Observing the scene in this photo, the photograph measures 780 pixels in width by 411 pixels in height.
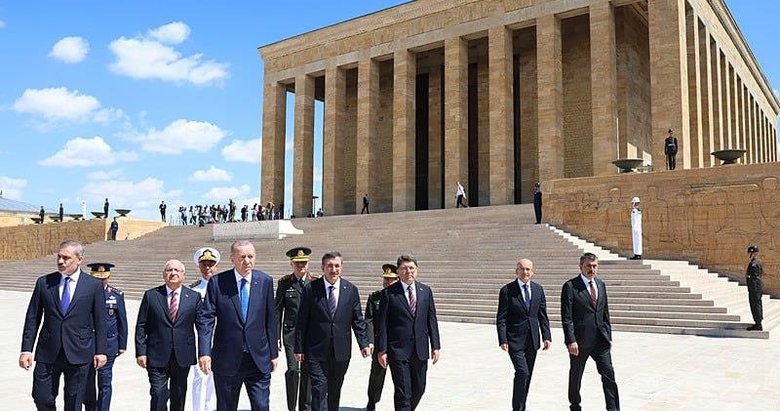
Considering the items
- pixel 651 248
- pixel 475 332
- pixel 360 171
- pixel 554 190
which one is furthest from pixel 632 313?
pixel 360 171

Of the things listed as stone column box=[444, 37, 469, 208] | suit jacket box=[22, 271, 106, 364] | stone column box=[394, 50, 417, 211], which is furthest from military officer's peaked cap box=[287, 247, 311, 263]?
stone column box=[394, 50, 417, 211]

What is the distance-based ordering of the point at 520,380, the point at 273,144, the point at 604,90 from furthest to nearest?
the point at 273,144
the point at 604,90
the point at 520,380

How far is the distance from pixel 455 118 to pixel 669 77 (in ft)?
28.9

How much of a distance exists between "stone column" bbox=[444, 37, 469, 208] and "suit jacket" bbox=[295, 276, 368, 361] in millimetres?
23054

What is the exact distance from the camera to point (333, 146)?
3222cm

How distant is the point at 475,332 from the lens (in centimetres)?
1096

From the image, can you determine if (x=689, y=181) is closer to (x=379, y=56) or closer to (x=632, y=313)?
(x=632, y=313)

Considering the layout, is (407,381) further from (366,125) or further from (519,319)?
(366,125)

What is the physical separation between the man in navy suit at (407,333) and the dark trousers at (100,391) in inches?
81.9

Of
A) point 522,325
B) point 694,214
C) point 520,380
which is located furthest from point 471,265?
point 520,380

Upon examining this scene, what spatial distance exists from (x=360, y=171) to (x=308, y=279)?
25606mm

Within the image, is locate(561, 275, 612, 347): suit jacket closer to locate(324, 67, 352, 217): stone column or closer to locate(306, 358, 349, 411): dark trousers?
locate(306, 358, 349, 411): dark trousers

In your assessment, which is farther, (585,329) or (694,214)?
(694,214)

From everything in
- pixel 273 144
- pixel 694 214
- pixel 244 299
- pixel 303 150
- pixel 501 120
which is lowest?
pixel 244 299
